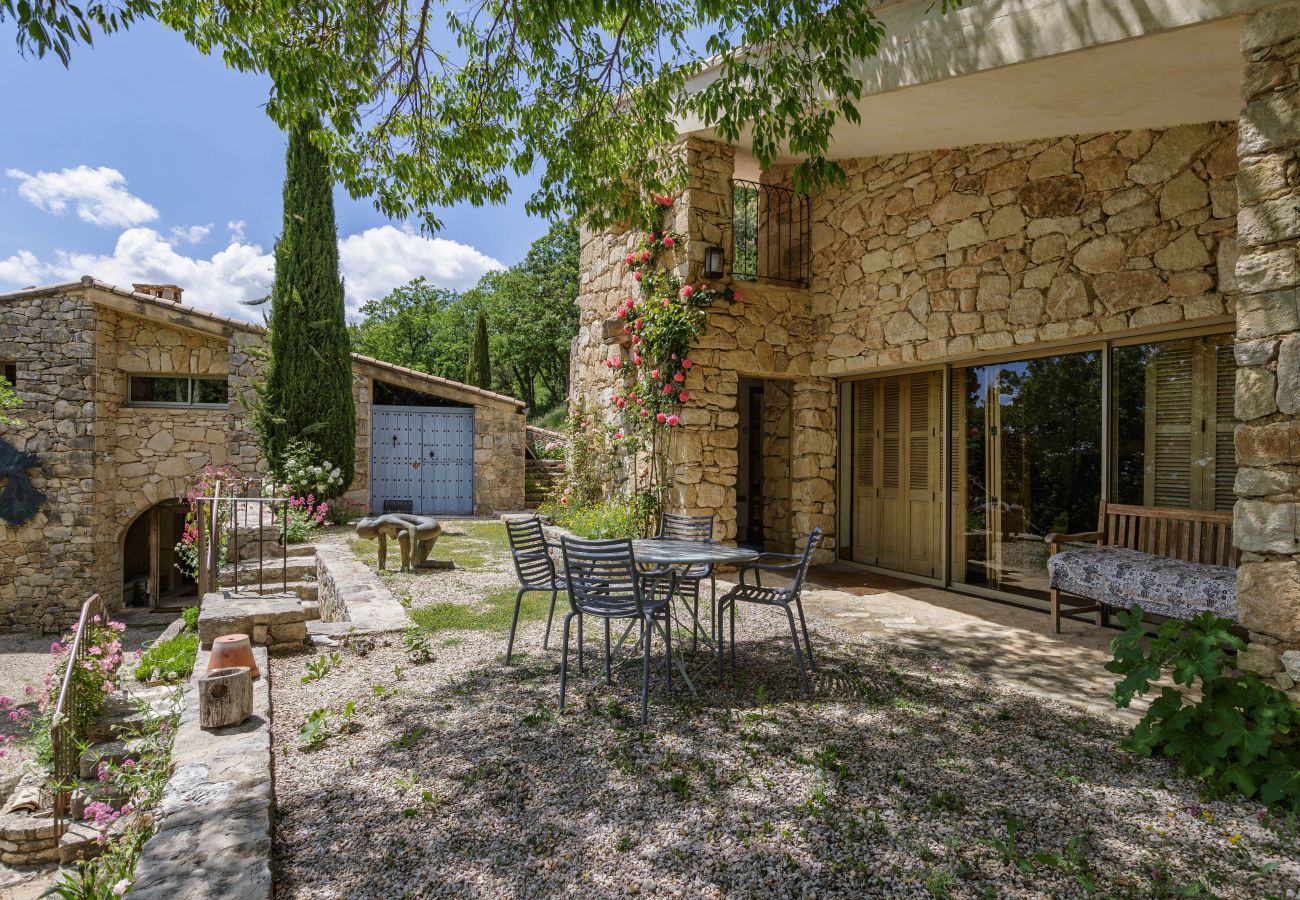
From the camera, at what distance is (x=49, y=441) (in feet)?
34.4

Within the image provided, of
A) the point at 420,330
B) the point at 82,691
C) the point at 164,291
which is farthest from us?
the point at 420,330

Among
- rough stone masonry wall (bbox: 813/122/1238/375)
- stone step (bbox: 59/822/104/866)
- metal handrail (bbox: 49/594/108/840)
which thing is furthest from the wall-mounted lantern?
stone step (bbox: 59/822/104/866)

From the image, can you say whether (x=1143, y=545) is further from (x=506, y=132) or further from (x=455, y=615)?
(x=506, y=132)

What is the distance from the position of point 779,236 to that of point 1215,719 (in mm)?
6058

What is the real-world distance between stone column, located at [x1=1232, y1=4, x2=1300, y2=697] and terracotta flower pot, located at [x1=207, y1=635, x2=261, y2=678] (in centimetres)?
456

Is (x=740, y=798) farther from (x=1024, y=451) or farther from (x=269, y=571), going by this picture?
(x=269, y=571)

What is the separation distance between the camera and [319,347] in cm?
1048

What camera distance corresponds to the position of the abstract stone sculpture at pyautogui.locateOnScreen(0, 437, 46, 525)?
10.4 metres

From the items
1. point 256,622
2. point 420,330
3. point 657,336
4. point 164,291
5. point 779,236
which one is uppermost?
point 420,330

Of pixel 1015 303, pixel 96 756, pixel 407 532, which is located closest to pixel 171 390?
pixel 407 532

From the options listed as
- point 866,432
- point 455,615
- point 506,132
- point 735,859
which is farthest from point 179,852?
point 866,432

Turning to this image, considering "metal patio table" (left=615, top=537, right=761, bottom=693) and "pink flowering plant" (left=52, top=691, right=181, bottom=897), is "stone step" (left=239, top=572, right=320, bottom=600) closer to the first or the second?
"pink flowering plant" (left=52, top=691, right=181, bottom=897)

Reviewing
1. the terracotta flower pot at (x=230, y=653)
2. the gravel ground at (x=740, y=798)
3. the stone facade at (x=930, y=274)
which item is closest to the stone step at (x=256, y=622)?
the gravel ground at (x=740, y=798)

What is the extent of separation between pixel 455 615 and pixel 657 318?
3.35m
